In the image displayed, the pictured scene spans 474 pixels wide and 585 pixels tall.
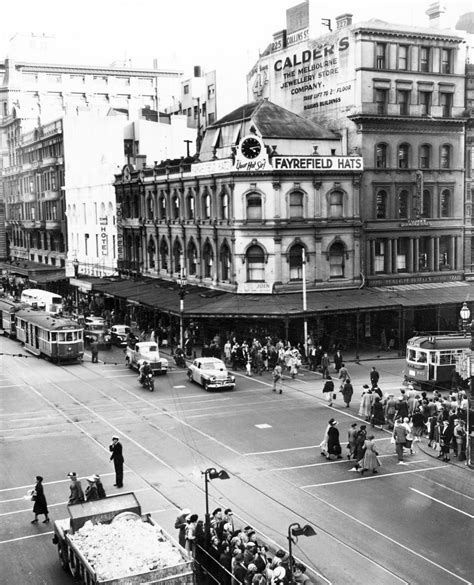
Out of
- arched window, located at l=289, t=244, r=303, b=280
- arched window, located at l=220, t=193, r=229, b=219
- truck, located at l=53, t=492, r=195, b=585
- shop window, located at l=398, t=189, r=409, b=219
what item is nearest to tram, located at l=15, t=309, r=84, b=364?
arched window, located at l=220, t=193, r=229, b=219

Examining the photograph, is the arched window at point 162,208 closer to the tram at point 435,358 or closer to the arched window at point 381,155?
the arched window at point 381,155

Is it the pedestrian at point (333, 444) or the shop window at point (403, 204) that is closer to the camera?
the pedestrian at point (333, 444)

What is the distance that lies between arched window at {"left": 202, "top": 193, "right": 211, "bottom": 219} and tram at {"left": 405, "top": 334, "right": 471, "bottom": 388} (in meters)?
21.2

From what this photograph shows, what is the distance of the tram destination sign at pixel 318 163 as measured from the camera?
5141cm

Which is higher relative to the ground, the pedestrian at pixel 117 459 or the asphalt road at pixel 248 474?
the pedestrian at pixel 117 459

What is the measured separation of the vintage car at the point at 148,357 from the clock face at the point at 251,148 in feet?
46.5

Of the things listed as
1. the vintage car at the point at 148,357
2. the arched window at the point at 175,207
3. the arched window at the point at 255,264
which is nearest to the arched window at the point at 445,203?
the arched window at the point at 255,264

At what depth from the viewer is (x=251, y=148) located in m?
51.3

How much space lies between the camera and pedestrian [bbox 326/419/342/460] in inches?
1086

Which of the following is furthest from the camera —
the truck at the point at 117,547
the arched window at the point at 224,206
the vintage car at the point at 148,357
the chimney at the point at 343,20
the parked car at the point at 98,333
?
the chimney at the point at 343,20

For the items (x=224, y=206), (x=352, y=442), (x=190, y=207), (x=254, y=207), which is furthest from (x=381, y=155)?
(x=352, y=442)

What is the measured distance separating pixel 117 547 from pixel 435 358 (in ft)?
81.1

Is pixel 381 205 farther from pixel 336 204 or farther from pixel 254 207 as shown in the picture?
pixel 254 207

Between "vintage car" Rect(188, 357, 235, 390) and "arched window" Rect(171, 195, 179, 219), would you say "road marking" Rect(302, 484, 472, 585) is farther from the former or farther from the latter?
"arched window" Rect(171, 195, 179, 219)
